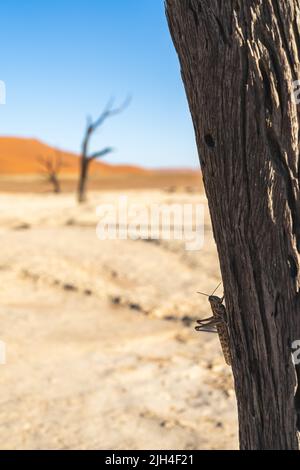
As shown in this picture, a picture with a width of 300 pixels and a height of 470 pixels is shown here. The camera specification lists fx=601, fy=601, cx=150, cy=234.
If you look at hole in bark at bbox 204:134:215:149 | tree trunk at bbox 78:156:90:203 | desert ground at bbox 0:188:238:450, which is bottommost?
desert ground at bbox 0:188:238:450

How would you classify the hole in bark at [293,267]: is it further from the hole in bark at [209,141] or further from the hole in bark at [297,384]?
the hole in bark at [209,141]

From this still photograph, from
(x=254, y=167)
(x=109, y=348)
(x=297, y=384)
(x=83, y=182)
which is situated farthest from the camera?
(x=83, y=182)

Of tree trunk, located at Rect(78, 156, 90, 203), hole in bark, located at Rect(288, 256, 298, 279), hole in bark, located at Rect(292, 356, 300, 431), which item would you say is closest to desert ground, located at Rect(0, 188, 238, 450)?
hole in bark, located at Rect(292, 356, 300, 431)

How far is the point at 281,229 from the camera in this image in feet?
6.32

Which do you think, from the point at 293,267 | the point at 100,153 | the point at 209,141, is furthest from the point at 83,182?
the point at 293,267

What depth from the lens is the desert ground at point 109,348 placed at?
15.3 feet

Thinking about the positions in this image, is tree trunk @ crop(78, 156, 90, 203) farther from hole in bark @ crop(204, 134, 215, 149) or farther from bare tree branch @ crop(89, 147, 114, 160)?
hole in bark @ crop(204, 134, 215, 149)

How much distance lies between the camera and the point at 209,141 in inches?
78.0

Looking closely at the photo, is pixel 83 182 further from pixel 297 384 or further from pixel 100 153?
pixel 297 384

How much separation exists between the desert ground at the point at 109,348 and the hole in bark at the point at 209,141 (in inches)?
120

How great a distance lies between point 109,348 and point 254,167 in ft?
15.7

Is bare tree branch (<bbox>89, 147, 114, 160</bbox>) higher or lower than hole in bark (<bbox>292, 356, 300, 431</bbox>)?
higher

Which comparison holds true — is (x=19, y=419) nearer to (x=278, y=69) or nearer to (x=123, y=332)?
(x=123, y=332)

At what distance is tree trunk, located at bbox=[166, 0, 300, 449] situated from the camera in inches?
71.7
